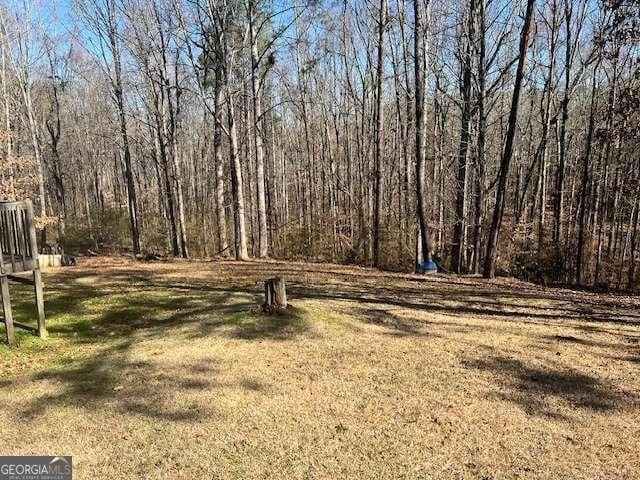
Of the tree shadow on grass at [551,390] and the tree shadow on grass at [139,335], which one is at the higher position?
the tree shadow on grass at [139,335]

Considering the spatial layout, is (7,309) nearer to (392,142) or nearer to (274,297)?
(274,297)

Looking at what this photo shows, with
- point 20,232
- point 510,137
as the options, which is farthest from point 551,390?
point 20,232

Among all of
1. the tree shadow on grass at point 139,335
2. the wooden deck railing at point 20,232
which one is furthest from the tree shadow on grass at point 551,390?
the wooden deck railing at point 20,232

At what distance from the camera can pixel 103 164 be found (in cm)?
3956

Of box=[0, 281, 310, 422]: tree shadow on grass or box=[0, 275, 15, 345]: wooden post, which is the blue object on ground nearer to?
box=[0, 281, 310, 422]: tree shadow on grass

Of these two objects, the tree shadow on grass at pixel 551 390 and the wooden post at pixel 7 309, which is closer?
the tree shadow on grass at pixel 551 390

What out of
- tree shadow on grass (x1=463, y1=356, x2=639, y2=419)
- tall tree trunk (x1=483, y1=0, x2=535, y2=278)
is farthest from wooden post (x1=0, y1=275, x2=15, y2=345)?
tall tree trunk (x1=483, y1=0, x2=535, y2=278)

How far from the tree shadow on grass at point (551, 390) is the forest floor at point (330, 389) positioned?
0.07 feet

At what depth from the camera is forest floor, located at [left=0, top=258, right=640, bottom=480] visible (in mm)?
3480

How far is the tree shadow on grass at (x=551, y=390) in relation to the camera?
13.8 ft

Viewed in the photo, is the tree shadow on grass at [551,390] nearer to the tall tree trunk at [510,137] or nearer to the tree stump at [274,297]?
the tree stump at [274,297]

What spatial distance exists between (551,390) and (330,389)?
2249 mm

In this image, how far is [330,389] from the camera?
4.57 meters

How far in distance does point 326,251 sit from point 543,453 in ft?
47.3
